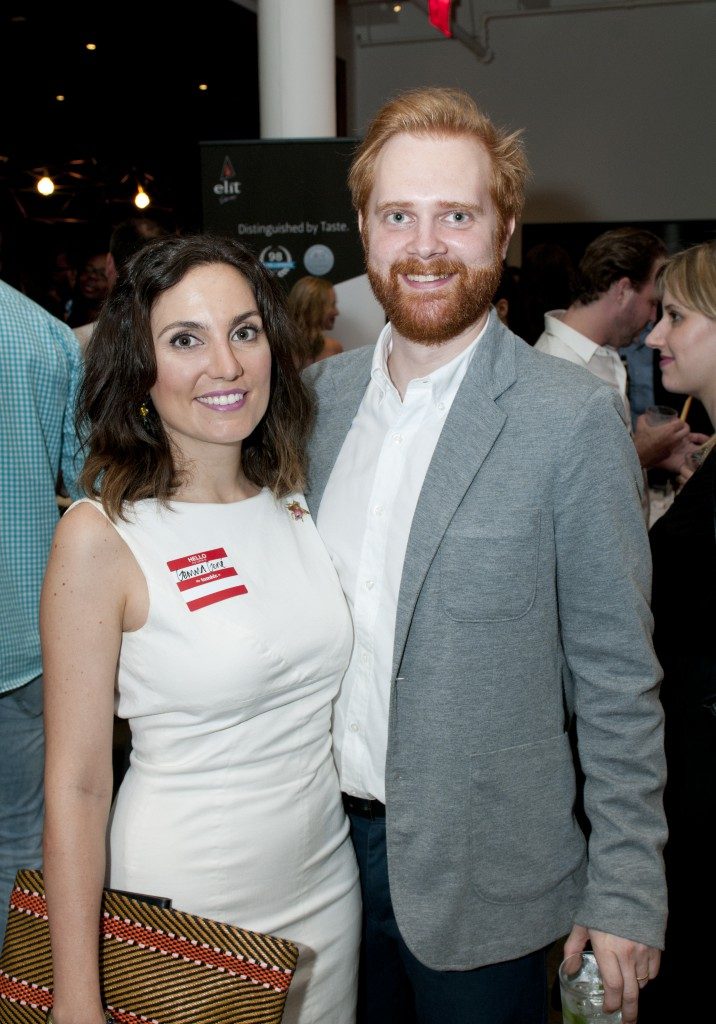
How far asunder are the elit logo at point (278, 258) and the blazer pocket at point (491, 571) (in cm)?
365

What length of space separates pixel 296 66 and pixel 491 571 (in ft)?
13.9

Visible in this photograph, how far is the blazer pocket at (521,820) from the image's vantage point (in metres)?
1.44

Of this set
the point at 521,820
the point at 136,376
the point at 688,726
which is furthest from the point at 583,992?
the point at 136,376

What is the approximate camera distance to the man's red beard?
1521 mm

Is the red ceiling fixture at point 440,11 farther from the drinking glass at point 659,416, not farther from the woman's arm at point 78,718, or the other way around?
the woman's arm at point 78,718

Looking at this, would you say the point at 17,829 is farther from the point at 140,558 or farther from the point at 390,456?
the point at 390,456

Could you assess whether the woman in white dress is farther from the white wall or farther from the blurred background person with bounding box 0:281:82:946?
the white wall

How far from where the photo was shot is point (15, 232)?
23.9ft

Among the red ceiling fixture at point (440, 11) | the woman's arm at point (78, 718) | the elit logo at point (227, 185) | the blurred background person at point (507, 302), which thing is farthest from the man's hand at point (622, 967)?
the red ceiling fixture at point (440, 11)

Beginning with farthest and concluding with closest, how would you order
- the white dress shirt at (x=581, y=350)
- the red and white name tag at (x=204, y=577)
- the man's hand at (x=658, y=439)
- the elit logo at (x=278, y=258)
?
the elit logo at (x=278, y=258)
the white dress shirt at (x=581, y=350)
the man's hand at (x=658, y=439)
the red and white name tag at (x=204, y=577)

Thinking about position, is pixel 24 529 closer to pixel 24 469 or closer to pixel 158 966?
pixel 24 469

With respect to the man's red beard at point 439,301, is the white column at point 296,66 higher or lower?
higher

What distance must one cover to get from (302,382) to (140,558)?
1.83ft

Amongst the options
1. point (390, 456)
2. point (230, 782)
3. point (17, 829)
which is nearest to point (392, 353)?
point (390, 456)
